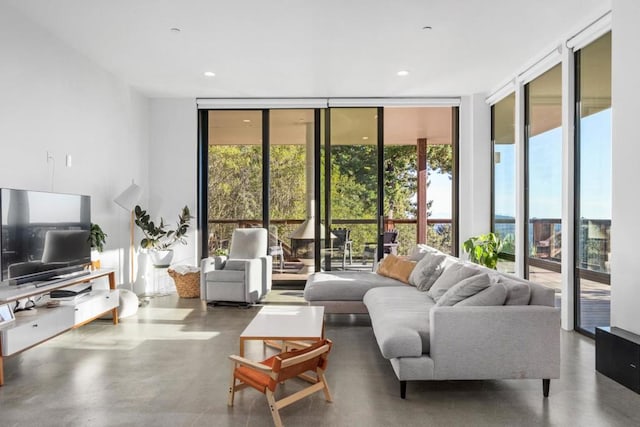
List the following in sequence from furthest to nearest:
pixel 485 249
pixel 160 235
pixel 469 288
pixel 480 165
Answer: pixel 480 165 → pixel 160 235 → pixel 485 249 → pixel 469 288

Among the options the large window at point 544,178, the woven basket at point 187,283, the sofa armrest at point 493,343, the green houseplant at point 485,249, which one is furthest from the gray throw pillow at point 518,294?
the woven basket at point 187,283

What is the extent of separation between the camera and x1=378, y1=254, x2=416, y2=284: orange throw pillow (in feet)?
15.7

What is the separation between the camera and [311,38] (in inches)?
172

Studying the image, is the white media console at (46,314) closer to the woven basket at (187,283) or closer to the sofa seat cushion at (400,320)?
the woven basket at (187,283)

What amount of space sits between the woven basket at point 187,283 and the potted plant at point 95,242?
50.1 inches

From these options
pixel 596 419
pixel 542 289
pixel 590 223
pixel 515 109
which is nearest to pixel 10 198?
pixel 542 289

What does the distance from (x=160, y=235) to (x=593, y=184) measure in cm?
535

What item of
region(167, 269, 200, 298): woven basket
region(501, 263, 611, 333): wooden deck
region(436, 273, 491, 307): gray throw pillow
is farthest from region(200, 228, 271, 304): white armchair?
region(501, 263, 611, 333): wooden deck

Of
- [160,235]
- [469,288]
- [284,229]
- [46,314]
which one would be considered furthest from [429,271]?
[160,235]

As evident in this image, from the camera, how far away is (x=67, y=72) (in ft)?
15.0

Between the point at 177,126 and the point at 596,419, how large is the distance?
Result: 6139 millimetres

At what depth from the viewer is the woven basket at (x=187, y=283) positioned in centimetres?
602

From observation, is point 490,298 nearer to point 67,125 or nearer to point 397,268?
point 397,268

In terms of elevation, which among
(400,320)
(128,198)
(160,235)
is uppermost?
(128,198)
